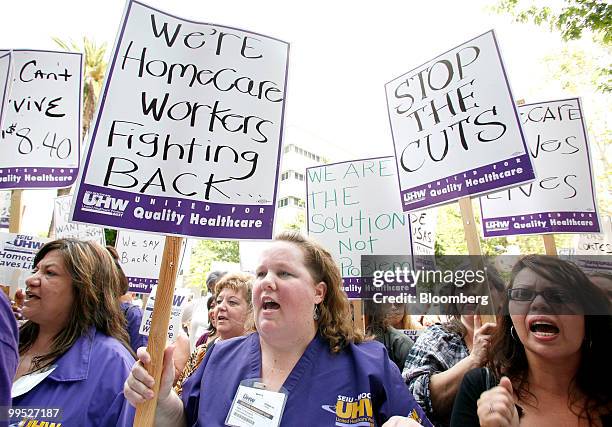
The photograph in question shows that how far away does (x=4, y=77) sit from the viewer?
287 cm

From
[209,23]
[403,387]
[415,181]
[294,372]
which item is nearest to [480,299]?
[403,387]

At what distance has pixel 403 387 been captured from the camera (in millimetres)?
1955

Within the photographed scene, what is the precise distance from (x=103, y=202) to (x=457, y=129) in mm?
2004

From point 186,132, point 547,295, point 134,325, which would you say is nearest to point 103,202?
point 186,132

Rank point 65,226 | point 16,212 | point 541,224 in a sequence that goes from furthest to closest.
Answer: point 65,226 → point 16,212 → point 541,224

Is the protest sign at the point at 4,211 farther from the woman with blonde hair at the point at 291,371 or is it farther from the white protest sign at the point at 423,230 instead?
the white protest sign at the point at 423,230

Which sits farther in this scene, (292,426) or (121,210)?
(121,210)

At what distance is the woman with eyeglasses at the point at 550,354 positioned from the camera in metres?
1.36

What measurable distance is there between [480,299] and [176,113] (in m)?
1.49

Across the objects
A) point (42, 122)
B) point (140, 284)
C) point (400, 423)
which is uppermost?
point (42, 122)

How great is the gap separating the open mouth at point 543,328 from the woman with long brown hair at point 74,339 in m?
1.61

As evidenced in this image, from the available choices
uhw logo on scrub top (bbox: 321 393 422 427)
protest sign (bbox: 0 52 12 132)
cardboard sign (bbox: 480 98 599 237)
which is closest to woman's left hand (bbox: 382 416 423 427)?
uhw logo on scrub top (bbox: 321 393 422 427)

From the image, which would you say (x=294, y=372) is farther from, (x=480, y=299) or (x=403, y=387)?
(x=480, y=299)

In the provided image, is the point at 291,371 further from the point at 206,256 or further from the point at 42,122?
the point at 206,256
